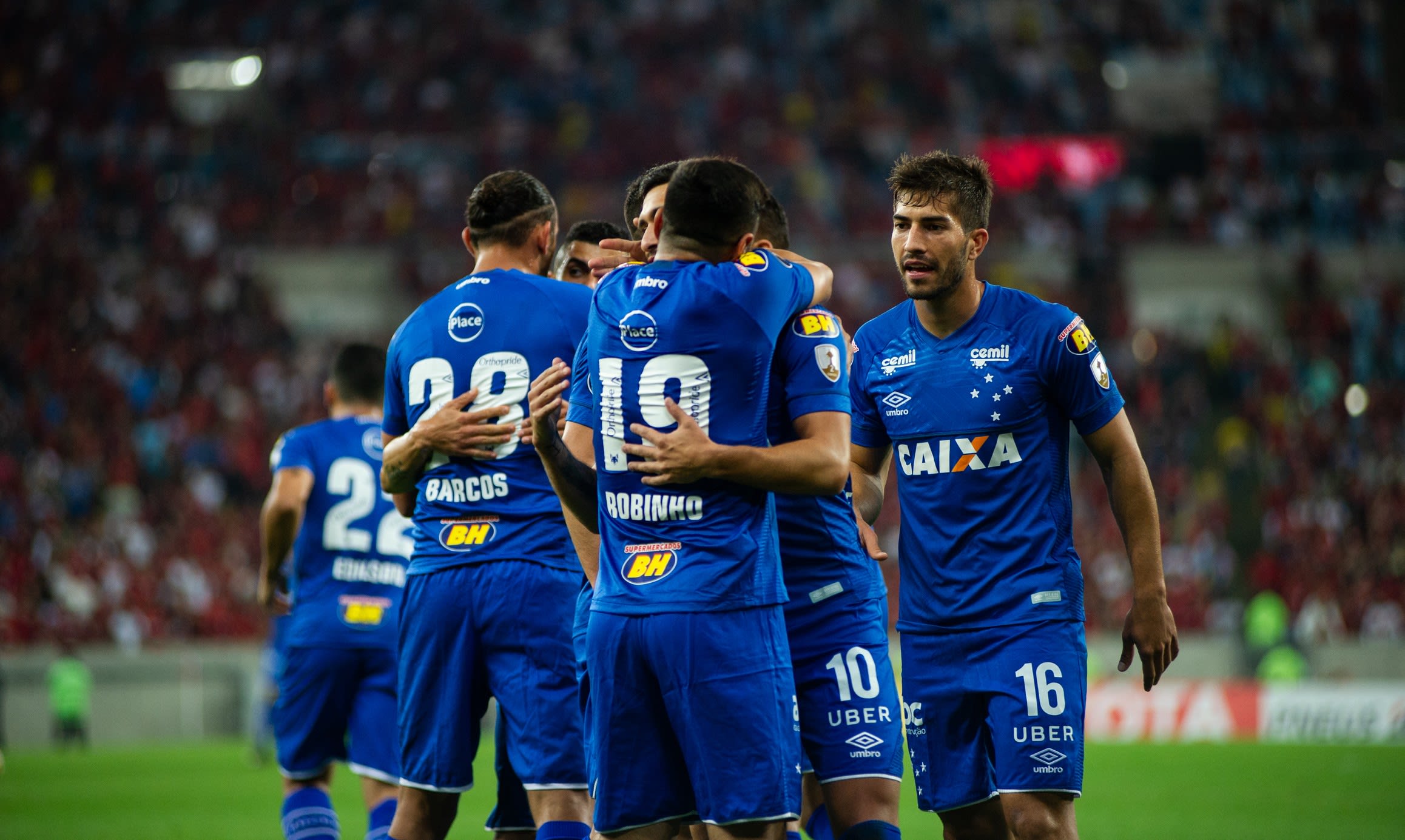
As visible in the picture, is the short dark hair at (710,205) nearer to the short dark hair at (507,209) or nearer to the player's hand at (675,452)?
the player's hand at (675,452)

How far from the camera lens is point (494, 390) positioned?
5602 millimetres

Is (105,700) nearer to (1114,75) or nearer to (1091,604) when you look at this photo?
(1091,604)

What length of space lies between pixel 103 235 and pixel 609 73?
36.9ft

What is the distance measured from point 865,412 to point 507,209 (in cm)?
150

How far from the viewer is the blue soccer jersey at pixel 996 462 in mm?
5238

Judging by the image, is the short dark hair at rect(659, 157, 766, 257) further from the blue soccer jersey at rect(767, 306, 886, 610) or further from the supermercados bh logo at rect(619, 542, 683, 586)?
the supermercados bh logo at rect(619, 542, 683, 586)

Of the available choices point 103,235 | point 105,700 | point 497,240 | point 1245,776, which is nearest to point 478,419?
point 497,240

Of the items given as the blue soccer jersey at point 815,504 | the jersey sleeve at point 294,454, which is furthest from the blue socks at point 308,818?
the blue soccer jersey at point 815,504

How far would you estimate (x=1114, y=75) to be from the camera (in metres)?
35.7

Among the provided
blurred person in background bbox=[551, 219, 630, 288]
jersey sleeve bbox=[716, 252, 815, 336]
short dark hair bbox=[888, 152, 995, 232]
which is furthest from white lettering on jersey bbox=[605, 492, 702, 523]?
blurred person in background bbox=[551, 219, 630, 288]

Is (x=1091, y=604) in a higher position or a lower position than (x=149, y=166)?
lower

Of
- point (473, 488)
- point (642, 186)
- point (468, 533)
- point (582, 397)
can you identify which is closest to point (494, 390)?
point (473, 488)

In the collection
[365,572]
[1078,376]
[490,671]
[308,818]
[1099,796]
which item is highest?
[1078,376]

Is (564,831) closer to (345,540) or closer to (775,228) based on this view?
(775,228)
